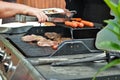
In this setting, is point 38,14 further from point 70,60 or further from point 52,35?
point 70,60

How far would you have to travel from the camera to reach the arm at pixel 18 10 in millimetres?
1377

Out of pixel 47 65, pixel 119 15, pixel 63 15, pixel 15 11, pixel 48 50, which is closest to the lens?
pixel 119 15

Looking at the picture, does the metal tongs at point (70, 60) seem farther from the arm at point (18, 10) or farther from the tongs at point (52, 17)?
the tongs at point (52, 17)

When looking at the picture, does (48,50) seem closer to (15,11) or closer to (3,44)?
(3,44)

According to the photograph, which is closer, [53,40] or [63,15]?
[53,40]

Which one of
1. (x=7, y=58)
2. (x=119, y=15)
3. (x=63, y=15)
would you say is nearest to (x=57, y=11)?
(x=63, y=15)

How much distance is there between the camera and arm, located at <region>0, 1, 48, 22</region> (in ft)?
4.52

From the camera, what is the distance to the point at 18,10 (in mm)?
1458

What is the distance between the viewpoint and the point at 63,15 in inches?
63.7

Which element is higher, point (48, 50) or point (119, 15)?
point (119, 15)

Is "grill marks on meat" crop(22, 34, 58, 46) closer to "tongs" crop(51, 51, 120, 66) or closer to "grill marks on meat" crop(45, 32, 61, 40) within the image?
"grill marks on meat" crop(45, 32, 61, 40)

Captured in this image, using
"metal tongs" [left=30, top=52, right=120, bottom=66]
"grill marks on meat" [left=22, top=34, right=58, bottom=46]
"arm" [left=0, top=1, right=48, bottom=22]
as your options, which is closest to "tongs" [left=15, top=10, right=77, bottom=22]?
"arm" [left=0, top=1, right=48, bottom=22]

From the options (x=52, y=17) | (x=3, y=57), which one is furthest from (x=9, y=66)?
(x=52, y=17)

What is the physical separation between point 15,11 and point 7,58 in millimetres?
430
